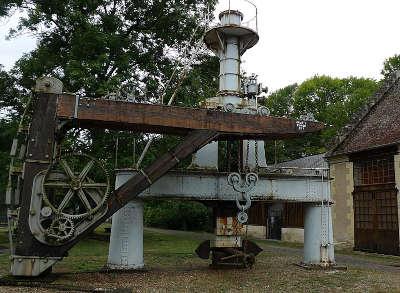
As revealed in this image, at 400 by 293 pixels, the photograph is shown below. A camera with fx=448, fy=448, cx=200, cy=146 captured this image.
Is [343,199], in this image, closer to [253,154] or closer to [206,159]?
[253,154]

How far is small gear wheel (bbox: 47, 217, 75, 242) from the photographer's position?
9492 millimetres

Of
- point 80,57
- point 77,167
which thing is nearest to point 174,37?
point 80,57

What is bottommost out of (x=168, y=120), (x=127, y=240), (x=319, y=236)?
(x=127, y=240)

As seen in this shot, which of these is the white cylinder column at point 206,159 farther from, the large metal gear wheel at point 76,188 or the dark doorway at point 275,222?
the dark doorway at point 275,222

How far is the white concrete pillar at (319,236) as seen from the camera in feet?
43.6

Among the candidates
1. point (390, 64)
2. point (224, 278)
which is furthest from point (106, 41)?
point (390, 64)

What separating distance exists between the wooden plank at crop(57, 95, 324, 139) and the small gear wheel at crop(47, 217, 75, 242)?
2.30 m

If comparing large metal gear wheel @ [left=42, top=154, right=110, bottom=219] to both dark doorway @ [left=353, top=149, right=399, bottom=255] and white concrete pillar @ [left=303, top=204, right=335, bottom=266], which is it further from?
dark doorway @ [left=353, top=149, right=399, bottom=255]

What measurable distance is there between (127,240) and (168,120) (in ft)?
11.6

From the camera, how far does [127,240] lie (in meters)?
11.9

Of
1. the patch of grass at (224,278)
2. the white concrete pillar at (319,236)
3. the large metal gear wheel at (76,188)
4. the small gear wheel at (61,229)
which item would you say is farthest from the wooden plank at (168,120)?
the patch of grass at (224,278)

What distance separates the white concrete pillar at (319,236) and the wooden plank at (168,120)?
2799 mm

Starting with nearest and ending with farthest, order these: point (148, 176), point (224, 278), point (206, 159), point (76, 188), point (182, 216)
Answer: point (76, 188) < point (148, 176) < point (224, 278) < point (206, 159) < point (182, 216)

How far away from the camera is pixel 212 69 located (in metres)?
24.6
